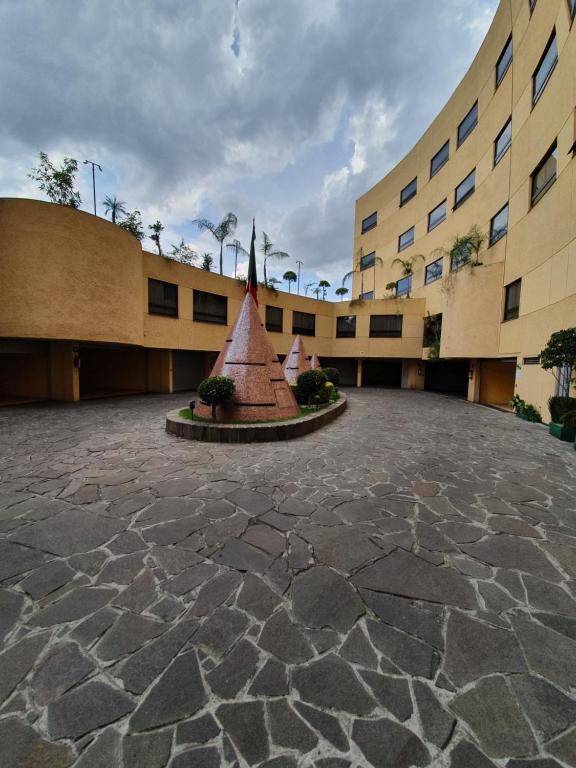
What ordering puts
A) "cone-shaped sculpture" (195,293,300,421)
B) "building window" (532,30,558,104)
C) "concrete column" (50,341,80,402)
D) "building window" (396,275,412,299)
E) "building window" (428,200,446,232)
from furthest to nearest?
"building window" (396,275,412,299)
"building window" (428,200,446,232)
"concrete column" (50,341,80,402)
"building window" (532,30,558,104)
"cone-shaped sculpture" (195,293,300,421)

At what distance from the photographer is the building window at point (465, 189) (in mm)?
16391

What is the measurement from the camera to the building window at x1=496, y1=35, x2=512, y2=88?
13.5 meters

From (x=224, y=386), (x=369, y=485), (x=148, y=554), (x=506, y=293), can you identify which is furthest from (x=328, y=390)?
(x=148, y=554)

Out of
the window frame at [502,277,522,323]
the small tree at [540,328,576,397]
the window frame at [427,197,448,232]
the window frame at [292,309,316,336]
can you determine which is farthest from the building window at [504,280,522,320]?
the window frame at [292,309,316,336]

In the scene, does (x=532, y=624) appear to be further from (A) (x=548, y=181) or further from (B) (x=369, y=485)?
(A) (x=548, y=181)

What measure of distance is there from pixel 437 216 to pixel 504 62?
7284 millimetres

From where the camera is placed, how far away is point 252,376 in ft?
30.3

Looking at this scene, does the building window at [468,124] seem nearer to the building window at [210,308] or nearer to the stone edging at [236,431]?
the building window at [210,308]

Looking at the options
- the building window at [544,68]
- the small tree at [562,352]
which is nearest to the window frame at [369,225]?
the building window at [544,68]

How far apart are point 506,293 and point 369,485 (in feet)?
42.2

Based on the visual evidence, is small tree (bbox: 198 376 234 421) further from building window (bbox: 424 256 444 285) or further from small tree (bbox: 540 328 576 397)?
building window (bbox: 424 256 444 285)

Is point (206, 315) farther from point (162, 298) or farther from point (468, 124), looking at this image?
point (468, 124)

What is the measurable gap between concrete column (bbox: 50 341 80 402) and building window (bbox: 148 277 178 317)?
4.17m

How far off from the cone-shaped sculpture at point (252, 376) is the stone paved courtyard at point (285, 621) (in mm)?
3638
